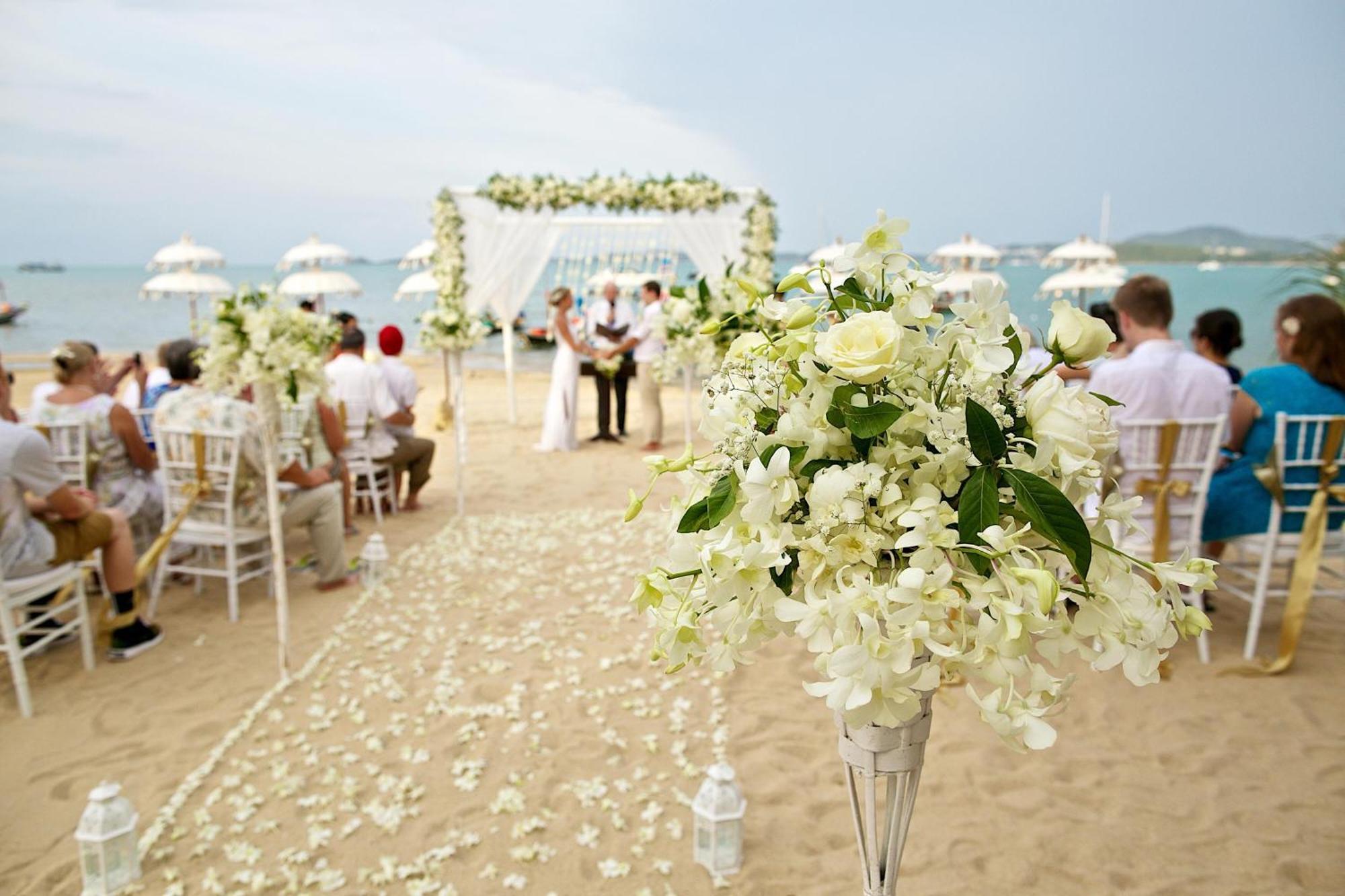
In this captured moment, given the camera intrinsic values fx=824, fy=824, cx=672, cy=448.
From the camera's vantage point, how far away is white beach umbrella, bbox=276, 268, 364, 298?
13.1 m

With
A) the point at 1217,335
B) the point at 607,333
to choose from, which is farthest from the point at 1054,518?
the point at 607,333

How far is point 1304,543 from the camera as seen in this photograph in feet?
11.9

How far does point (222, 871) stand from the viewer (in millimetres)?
2531

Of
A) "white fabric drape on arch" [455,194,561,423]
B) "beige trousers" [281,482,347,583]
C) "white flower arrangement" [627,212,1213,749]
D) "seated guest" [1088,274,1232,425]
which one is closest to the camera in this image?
"white flower arrangement" [627,212,1213,749]

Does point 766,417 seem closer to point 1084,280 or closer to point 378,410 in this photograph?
point 378,410

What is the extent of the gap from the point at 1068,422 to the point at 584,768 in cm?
252

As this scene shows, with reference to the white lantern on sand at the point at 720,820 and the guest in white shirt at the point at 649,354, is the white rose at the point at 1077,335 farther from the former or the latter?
the guest in white shirt at the point at 649,354

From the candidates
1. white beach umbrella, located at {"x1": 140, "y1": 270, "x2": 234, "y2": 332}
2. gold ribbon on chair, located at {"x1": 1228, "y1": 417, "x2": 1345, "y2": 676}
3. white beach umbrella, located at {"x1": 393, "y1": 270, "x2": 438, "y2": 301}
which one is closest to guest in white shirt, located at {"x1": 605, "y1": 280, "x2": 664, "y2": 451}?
gold ribbon on chair, located at {"x1": 1228, "y1": 417, "x2": 1345, "y2": 676}

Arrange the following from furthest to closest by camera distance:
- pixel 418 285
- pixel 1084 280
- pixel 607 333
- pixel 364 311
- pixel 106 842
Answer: pixel 364 311
pixel 418 285
pixel 1084 280
pixel 607 333
pixel 106 842

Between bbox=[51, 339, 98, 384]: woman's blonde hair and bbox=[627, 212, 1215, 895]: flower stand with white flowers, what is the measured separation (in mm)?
4348

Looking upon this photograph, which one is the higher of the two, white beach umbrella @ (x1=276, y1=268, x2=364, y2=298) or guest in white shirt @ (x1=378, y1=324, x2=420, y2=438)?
white beach umbrella @ (x1=276, y1=268, x2=364, y2=298)

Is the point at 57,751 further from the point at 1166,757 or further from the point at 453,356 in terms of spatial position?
the point at 453,356

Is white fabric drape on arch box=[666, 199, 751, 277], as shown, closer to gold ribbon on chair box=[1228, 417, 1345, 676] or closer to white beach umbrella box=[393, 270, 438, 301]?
white beach umbrella box=[393, 270, 438, 301]

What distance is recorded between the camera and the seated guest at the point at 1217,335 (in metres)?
4.38
